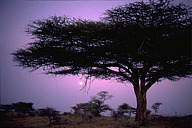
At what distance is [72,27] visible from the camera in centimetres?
704

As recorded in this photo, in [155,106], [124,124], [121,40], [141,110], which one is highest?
[121,40]

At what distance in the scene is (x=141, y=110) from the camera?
8.22 m

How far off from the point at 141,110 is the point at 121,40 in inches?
164

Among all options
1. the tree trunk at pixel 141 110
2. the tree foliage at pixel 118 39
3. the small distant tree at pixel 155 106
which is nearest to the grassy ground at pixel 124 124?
the tree trunk at pixel 141 110

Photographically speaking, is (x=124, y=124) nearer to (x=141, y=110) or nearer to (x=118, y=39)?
(x=141, y=110)

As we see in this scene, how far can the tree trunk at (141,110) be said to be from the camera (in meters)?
7.98

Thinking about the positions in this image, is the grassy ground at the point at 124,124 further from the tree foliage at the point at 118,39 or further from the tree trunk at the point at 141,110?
the tree foliage at the point at 118,39

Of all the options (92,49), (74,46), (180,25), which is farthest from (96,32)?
(180,25)

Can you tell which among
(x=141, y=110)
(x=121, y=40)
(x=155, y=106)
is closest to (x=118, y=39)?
(x=121, y=40)

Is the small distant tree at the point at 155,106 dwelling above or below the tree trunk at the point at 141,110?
below

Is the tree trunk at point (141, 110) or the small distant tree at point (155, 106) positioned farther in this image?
the small distant tree at point (155, 106)

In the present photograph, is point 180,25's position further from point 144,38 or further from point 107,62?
point 107,62

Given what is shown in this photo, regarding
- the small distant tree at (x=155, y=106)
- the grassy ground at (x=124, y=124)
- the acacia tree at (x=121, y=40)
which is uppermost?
the acacia tree at (x=121, y=40)

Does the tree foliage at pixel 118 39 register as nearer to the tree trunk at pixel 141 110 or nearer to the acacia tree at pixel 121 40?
the acacia tree at pixel 121 40
